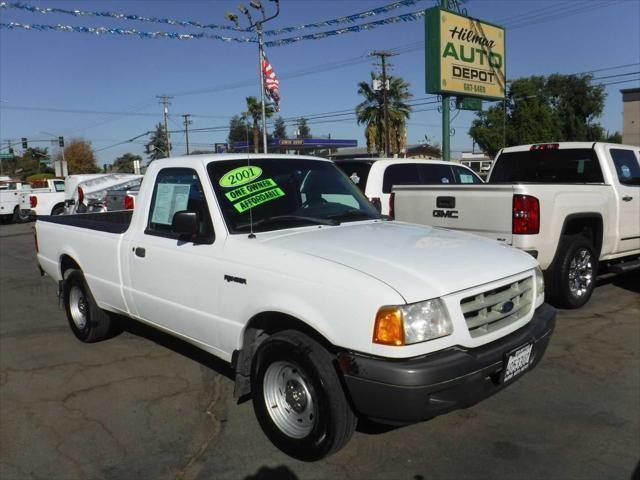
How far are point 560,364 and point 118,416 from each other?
11.8 feet

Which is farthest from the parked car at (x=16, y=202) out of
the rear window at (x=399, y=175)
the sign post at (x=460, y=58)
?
the rear window at (x=399, y=175)

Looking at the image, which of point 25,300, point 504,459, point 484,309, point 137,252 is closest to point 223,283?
point 137,252

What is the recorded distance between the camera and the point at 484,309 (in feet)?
10.2

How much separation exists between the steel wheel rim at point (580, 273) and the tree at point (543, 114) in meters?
50.1

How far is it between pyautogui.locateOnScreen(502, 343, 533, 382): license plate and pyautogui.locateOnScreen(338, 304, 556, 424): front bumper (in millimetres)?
144

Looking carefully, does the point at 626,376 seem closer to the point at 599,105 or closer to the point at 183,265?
the point at 183,265

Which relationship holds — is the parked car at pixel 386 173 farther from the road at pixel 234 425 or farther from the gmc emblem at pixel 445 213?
the road at pixel 234 425

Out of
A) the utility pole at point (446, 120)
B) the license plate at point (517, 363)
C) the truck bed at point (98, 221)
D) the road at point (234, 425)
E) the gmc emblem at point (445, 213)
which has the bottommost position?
the road at point (234, 425)

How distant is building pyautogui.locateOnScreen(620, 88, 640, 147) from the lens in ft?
158

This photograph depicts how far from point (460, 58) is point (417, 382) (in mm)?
14091

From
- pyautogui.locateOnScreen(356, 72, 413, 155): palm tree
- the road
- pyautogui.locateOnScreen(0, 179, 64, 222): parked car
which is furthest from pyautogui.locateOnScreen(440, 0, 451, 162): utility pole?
pyautogui.locateOnScreen(356, 72, 413, 155): palm tree

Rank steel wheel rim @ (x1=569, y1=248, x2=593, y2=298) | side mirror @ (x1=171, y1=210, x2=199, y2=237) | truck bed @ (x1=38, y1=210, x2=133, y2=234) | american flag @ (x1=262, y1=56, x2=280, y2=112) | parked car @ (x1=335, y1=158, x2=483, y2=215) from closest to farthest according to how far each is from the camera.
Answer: side mirror @ (x1=171, y1=210, x2=199, y2=237)
truck bed @ (x1=38, y1=210, x2=133, y2=234)
steel wheel rim @ (x1=569, y1=248, x2=593, y2=298)
parked car @ (x1=335, y1=158, x2=483, y2=215)
american flag @ (x1=262, y1=56, x2=280, y2=112)

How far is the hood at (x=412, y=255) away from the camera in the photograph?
291 centimetres

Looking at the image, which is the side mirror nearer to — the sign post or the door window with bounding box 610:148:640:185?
the door window with bounding box 610:148:640:185
